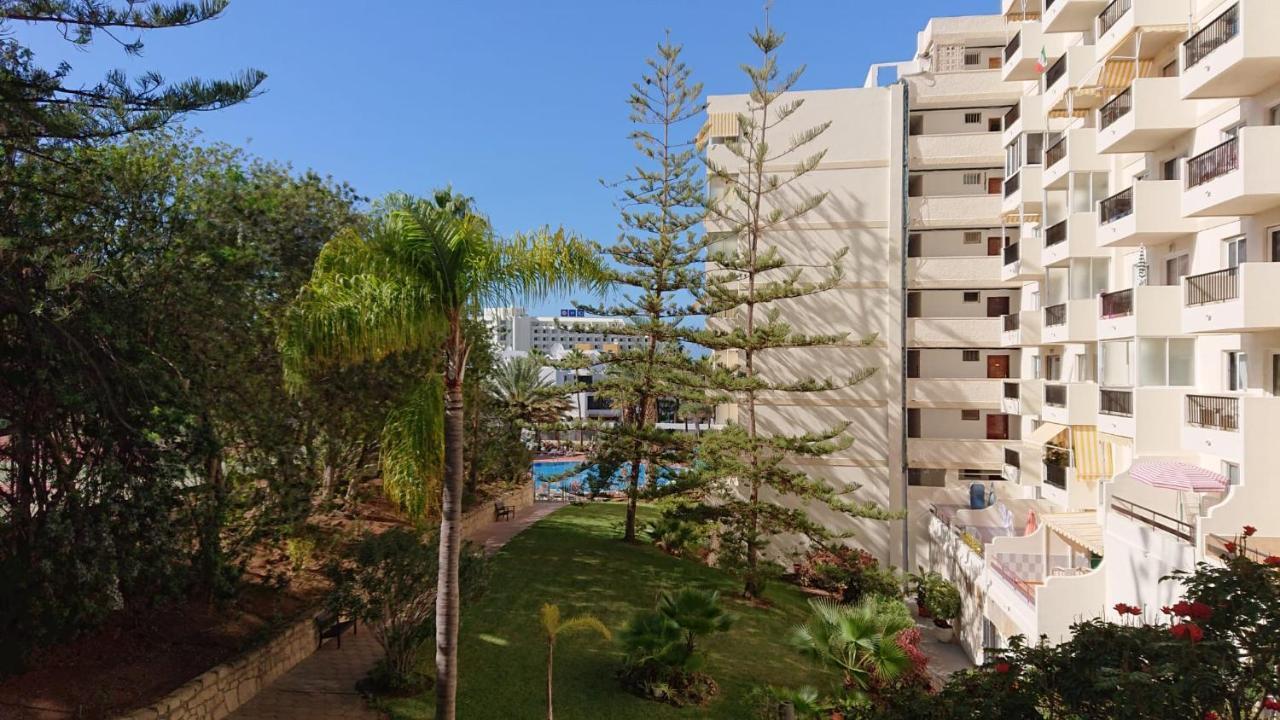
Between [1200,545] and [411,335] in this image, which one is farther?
[1200,545]

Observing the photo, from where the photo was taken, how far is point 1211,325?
440 inches

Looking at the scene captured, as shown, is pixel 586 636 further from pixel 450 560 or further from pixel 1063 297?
pixel 1063 297

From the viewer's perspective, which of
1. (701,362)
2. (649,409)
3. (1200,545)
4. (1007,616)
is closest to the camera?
(1200,545)

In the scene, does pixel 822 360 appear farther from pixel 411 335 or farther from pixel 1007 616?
pixel 411 335

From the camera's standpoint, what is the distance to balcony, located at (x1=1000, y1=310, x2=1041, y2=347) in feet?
63.8

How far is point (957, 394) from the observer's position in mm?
22109

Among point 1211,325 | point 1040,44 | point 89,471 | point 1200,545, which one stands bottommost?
point 1200,545

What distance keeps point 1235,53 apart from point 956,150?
1231cm

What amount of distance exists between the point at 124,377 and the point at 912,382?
64.5 ft

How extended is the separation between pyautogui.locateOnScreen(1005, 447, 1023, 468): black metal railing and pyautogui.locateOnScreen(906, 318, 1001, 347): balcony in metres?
3.23

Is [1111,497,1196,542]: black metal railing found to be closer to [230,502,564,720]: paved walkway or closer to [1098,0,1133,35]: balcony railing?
[1098,0,1133,35]: balcony railing

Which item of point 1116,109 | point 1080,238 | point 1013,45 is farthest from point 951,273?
point 1116,109

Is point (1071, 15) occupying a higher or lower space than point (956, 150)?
higher

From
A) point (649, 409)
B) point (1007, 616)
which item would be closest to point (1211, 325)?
point (1007, 616)
